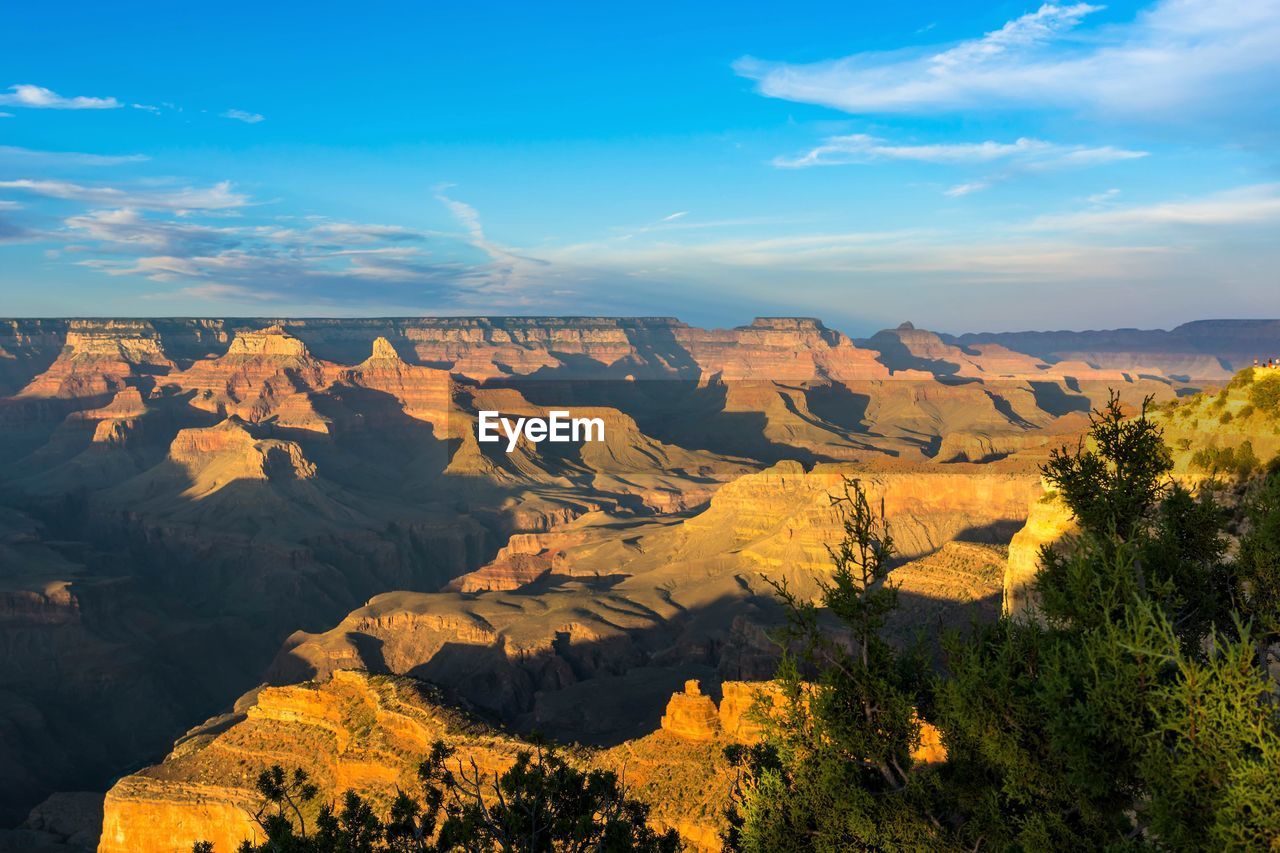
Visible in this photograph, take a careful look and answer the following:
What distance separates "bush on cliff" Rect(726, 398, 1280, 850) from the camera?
15500 mm

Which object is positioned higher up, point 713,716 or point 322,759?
point 713,716

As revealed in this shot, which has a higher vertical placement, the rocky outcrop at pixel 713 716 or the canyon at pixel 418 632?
the rocky outcrop at pixel 713 716

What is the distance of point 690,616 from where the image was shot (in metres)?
120

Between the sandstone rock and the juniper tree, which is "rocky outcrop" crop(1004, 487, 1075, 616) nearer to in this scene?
the sandstone rock

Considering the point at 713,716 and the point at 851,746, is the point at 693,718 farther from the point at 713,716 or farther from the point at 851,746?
the point at 851,746

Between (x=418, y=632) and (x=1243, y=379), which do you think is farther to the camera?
(x=418, y=632)

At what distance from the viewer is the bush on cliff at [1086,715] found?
15.5 metres

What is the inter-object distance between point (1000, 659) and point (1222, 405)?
3025 cm

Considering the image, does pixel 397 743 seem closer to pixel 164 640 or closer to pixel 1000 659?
pixel 1000 659

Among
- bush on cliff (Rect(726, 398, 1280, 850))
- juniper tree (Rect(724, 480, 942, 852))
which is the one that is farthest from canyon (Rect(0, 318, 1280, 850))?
bush on cliff (Rect(726, 398, 1280, 850))

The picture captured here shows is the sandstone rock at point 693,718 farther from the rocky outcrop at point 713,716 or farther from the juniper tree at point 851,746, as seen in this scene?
the juniper tree at point 851,746

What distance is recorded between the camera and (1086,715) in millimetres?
17750

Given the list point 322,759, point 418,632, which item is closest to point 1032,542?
point 322,759

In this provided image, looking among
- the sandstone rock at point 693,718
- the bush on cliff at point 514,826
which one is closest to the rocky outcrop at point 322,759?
the sandstone rock at point 693,718
